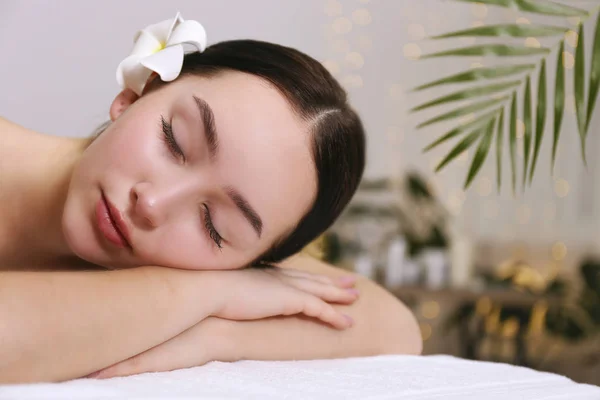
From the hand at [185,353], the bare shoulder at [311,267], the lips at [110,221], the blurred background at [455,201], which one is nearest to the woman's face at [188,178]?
the lips at [110,221]

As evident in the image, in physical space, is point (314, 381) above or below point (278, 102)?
below

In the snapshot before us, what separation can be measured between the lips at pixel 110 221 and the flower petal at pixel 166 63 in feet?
0.77

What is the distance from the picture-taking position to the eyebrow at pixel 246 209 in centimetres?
103

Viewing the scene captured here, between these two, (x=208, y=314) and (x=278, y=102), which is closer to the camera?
(x=208, y=314)

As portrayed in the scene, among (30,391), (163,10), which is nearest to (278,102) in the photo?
(30,391)

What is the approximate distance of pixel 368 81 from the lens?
12.0ft

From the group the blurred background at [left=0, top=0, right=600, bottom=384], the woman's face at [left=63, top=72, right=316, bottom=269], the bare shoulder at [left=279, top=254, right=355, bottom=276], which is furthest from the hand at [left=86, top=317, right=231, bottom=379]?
the blurred background at [left=0, top=0, right=600, bottom=384]

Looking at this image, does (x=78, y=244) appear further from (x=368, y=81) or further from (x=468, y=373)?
(x=368, y=81)

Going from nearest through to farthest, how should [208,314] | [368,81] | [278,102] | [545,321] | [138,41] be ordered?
[208,314], [278,102], [138,41], [545,321], [368,81]

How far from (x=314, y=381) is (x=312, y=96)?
0.52 metres

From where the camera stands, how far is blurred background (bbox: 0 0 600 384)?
3139 mm

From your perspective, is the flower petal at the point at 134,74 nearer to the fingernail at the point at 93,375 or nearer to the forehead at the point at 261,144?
the forehead at the point at 261,144

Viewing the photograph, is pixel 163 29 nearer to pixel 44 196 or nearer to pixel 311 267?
pixel 44 196

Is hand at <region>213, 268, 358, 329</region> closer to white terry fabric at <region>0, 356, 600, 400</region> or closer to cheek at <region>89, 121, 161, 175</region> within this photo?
white terry fabric at <region>0, 356, 600, 400</region>
